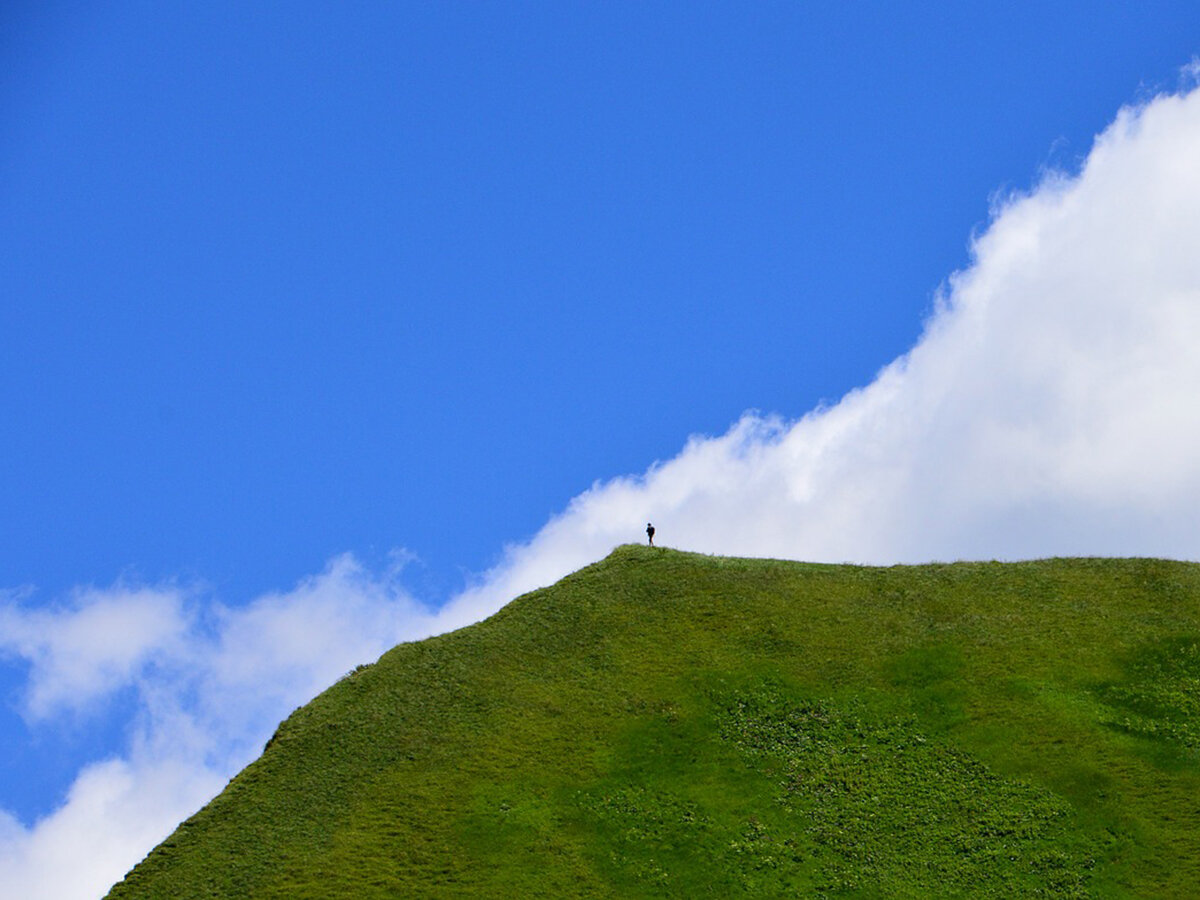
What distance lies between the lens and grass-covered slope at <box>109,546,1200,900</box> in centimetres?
5634

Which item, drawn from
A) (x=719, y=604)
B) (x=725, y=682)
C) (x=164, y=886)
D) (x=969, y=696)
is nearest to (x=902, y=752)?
(x=969, y=696)

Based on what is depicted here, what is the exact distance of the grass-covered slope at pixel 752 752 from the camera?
56344 millimetres

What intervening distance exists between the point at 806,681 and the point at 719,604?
854 cm

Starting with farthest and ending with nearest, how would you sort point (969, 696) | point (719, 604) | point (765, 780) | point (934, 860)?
point (719, 604), point (969, 696), point (765, 780), point (934, 860)

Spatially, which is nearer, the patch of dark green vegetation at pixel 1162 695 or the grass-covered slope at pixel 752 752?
the grass-covered slope at pixel 752 752

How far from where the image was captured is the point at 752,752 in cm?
6275

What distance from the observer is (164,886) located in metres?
58.4

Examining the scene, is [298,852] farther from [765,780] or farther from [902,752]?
[902,752]

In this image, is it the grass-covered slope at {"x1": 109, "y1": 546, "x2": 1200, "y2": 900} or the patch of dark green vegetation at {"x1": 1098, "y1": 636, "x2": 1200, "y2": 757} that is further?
the patch of dark green vegetation at {"x1": 1098, "y1": 636, "x2": 1200, "y2": 757}

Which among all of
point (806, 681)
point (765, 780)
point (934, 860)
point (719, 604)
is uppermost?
point (719, 604)

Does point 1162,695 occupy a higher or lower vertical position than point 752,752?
lower

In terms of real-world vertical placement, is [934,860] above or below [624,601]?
below

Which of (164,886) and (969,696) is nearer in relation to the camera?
(164,886)

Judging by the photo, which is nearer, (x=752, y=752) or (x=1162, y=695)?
(x=752, y=752)
